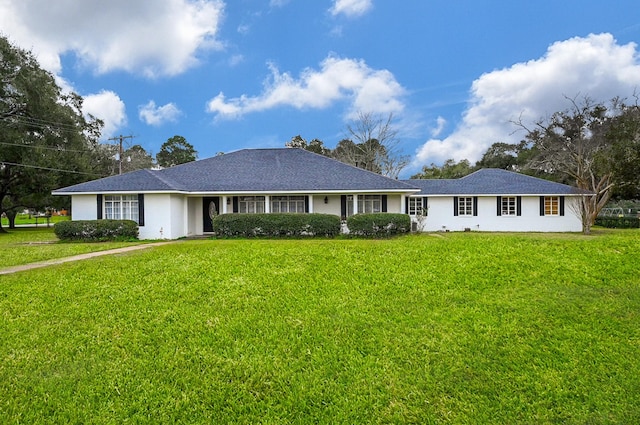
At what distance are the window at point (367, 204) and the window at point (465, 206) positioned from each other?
579cm

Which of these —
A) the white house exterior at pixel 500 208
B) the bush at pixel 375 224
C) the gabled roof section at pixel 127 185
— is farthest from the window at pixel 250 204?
the white house exterior at pixel 500 208

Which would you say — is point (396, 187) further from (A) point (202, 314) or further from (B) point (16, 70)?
(B) point (16, 70)

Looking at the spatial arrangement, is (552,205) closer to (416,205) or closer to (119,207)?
(416,205)

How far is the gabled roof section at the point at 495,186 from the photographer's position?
20.6 metres

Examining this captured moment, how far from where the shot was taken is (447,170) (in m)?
45.6

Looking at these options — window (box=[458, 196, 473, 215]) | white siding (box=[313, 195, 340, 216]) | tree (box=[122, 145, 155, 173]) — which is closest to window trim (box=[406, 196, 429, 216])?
window (box=[458, 196, 473, 215])

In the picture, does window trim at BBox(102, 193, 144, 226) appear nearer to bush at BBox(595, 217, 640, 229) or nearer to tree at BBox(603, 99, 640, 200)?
tree at BBox(603, 99, 640, 200)

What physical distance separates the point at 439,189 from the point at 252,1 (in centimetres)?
1441

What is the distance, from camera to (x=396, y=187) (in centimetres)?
1739

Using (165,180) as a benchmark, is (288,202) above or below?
below

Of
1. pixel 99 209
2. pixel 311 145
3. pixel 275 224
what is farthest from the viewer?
pixel 311 145

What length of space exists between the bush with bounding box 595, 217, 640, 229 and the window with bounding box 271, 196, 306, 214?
23585mm

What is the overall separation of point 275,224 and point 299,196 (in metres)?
3.08

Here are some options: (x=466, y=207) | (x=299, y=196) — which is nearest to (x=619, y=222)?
(x=466, y=207)
